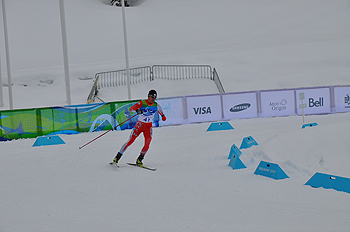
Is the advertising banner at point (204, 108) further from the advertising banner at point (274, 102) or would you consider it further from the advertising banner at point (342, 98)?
the advertising banner at point (342, 98)

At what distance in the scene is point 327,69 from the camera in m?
30.2

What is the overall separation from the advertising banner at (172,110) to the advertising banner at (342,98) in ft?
28.0

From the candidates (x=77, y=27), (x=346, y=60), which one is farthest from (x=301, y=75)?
(x=77, y=27)

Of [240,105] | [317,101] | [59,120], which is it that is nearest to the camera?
[59,120]

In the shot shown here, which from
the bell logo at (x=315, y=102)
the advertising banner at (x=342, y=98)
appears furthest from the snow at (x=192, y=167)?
the advertising banner at (x=342, y=98)

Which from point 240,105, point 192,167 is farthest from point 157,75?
point 192,167

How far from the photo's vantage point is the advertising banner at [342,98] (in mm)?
18562

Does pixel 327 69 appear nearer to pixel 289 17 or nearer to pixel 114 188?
pixel 289 17

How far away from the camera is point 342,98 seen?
18672 millimetres

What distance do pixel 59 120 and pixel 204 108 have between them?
23.8 ft

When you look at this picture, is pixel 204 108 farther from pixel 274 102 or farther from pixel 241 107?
pixel 274 102

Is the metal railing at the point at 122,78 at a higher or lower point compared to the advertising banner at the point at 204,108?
higher

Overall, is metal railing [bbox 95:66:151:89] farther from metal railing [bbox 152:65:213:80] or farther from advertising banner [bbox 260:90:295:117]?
advertising banner [bbox 260:90:295:117]

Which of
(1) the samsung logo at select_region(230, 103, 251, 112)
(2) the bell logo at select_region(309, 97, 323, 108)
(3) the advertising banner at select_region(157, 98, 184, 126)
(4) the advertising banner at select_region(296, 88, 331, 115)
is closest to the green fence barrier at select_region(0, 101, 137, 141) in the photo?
(3) the advertising banner at select_region(157, 98, 184, 126)
